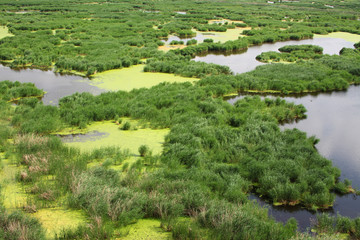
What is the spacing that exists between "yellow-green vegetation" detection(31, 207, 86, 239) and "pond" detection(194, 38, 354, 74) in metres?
17.8

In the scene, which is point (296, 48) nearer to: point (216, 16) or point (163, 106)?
point (163, 106)

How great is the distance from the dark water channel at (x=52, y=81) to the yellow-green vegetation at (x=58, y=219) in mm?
9831

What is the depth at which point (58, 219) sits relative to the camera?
6875mm

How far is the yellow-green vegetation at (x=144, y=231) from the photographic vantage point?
6578 millimetres

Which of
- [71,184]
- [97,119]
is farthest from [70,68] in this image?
[71,184]

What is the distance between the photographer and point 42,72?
852 inches

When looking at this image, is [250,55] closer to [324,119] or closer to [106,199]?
[324,119]

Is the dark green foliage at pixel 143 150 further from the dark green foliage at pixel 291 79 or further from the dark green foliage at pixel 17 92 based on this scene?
the dark green foliage at pixel 17 92

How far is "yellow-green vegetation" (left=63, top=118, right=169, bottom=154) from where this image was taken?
11375 mm

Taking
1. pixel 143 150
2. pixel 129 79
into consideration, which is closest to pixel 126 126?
pixel 143 150

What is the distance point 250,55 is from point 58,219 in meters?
25.0

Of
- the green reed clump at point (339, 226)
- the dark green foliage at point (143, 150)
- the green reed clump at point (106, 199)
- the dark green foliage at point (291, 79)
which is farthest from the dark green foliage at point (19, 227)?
the dark green foliage at point (291, 79)

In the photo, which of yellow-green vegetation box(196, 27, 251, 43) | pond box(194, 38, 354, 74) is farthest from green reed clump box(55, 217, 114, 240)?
yellow-green vegetation box(196, 27, 251, 43)

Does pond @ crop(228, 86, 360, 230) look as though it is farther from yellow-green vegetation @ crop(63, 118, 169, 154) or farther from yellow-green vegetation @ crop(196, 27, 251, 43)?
yellow-green vegetation @ crop(196, 27, 251, 43)
